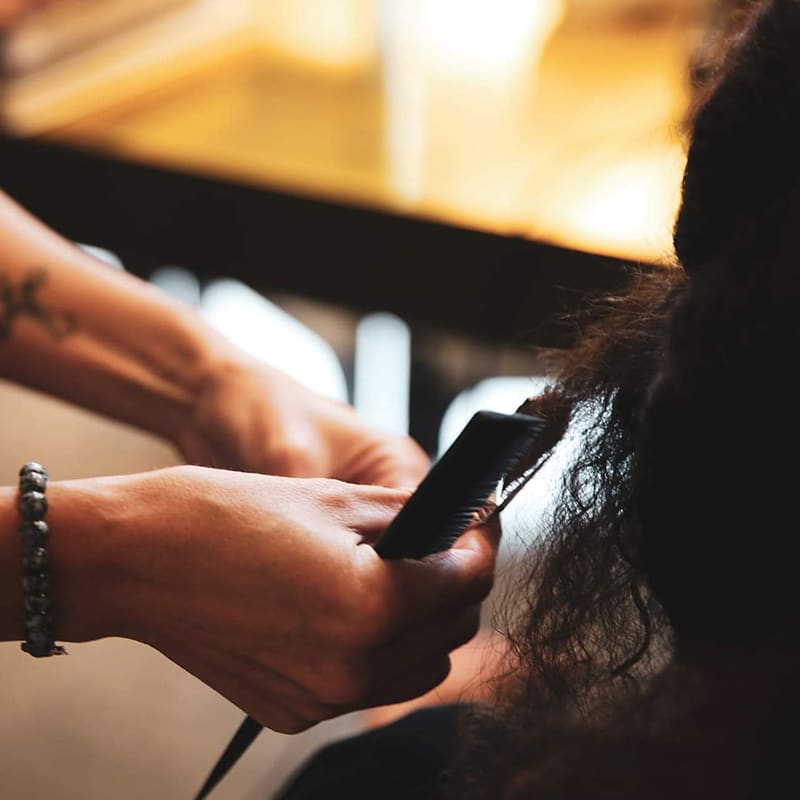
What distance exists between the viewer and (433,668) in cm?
53

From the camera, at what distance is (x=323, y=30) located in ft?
5.90

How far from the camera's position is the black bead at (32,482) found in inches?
18.9

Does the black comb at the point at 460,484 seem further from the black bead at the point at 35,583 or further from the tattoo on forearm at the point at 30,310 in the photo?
the tattoo on forearm at the point at 30,310

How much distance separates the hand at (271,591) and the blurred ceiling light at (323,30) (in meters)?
1.39

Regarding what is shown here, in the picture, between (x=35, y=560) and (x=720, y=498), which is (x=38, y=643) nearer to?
(x=35, y=560)

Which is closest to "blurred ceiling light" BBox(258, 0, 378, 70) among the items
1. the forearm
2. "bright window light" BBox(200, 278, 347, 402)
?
"bright window light" BBox(200, 278, 347, 402)

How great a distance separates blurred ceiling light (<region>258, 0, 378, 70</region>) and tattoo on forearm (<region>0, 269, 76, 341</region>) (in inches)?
42.6

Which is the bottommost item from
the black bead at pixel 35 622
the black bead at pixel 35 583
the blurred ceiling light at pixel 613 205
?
the black bead at pixel 35 622

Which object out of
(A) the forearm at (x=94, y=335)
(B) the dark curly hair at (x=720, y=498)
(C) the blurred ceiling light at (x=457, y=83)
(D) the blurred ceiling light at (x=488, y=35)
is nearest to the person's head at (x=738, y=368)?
(B) the dark curly hair at (x=720, y=498)

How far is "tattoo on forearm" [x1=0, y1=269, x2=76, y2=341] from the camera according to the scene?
2.55 ft

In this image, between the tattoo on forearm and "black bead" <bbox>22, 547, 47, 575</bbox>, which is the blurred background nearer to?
the tattoo on forearm

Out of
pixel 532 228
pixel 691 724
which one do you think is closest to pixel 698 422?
pixel 691 724

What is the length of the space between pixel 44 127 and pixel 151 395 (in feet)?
3.71

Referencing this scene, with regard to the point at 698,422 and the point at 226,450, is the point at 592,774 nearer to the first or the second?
the point at 698,422
